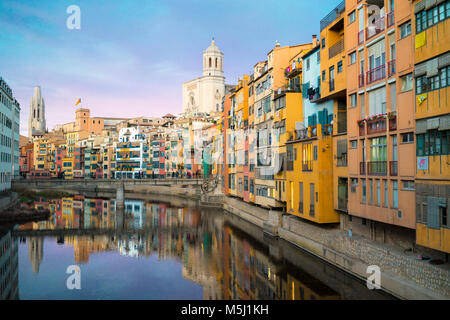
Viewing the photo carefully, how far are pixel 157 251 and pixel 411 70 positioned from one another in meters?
27.1

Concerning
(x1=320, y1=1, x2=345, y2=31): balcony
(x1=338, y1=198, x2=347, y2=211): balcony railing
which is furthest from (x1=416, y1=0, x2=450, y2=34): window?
(x1=338, y1=198, x2=347, y2=211): balcony railing

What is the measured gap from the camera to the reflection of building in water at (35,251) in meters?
32.2

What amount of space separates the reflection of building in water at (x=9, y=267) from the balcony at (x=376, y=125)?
24.7 m

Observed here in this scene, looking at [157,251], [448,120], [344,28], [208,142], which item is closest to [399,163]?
[448,120]

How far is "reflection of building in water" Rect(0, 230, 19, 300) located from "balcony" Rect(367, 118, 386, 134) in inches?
972

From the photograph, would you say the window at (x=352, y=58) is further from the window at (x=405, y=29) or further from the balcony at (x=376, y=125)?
Result: the window at (x=405, y=29)

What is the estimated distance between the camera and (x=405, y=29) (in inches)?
868

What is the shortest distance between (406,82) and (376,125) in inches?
140

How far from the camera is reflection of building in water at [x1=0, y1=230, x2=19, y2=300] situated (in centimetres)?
2506

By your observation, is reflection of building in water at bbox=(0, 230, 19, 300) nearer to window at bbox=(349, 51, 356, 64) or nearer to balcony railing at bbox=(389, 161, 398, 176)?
balcony railing at bbox=(389, 161, 398, 176)

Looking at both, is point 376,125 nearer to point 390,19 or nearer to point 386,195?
point 386,195
